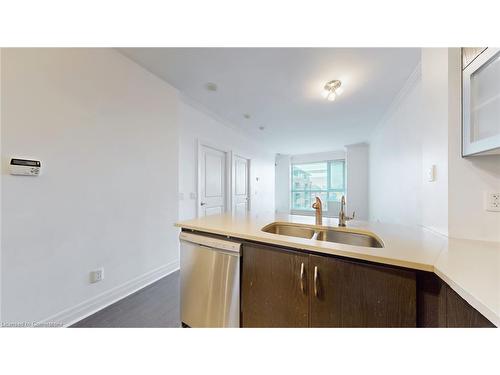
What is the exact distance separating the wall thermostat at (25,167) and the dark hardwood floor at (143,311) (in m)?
1.24

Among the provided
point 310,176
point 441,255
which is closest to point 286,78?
point 441,255

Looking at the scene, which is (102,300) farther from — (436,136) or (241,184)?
(241,184)

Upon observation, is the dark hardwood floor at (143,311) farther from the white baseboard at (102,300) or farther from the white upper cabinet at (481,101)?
the white upper cabinet at (481,101)

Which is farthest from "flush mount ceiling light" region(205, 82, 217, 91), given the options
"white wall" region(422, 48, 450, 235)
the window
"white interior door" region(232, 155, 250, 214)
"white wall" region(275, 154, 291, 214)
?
the window

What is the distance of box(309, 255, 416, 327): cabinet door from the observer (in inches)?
28.7

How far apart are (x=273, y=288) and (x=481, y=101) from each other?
1.44 m

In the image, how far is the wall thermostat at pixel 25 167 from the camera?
121 centimetres

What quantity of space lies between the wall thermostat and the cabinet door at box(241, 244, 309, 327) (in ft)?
5.23

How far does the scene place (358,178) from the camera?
17.4ft

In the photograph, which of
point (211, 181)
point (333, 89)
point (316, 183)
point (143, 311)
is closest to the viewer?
point (143, 311)
